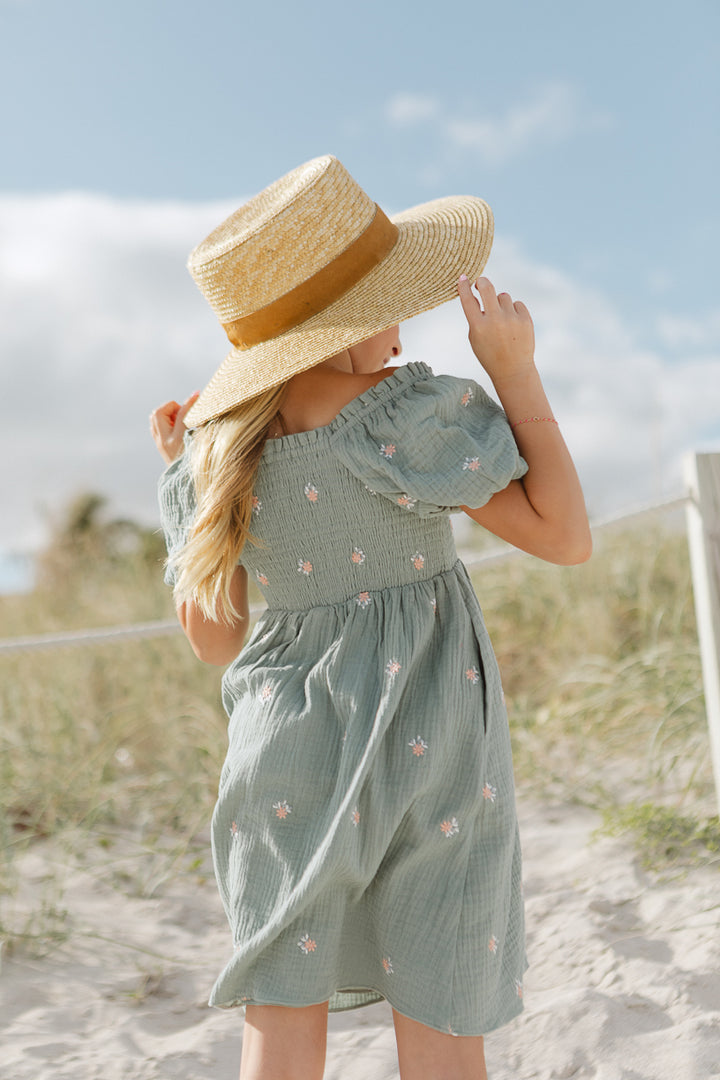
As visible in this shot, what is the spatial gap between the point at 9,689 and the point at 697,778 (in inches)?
113

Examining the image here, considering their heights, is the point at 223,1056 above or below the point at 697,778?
below

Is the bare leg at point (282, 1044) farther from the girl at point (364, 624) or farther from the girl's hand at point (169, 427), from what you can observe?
the girl's hand at point (169, 427)

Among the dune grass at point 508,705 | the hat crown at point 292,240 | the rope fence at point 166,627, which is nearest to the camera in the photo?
the hat crown at point 292,240

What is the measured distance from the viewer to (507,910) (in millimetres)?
1386

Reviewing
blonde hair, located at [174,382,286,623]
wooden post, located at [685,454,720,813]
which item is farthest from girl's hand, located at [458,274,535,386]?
wooden post, located at [685,454,720,813]

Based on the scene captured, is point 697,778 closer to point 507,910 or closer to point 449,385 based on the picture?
point 507,910

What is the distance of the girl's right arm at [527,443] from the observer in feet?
4.36

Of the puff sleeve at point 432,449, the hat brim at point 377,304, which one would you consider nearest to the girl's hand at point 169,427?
the hat brim at point 377,304

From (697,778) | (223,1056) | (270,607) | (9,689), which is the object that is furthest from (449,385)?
(9,689)

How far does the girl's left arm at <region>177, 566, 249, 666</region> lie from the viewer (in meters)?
1.61

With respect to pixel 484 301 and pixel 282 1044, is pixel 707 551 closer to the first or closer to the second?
pixel 484 301

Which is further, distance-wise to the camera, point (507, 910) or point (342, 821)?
point (507, 910)

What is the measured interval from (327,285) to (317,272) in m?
0.02

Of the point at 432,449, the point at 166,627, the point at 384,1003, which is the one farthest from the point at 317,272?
the point at 384,1003
